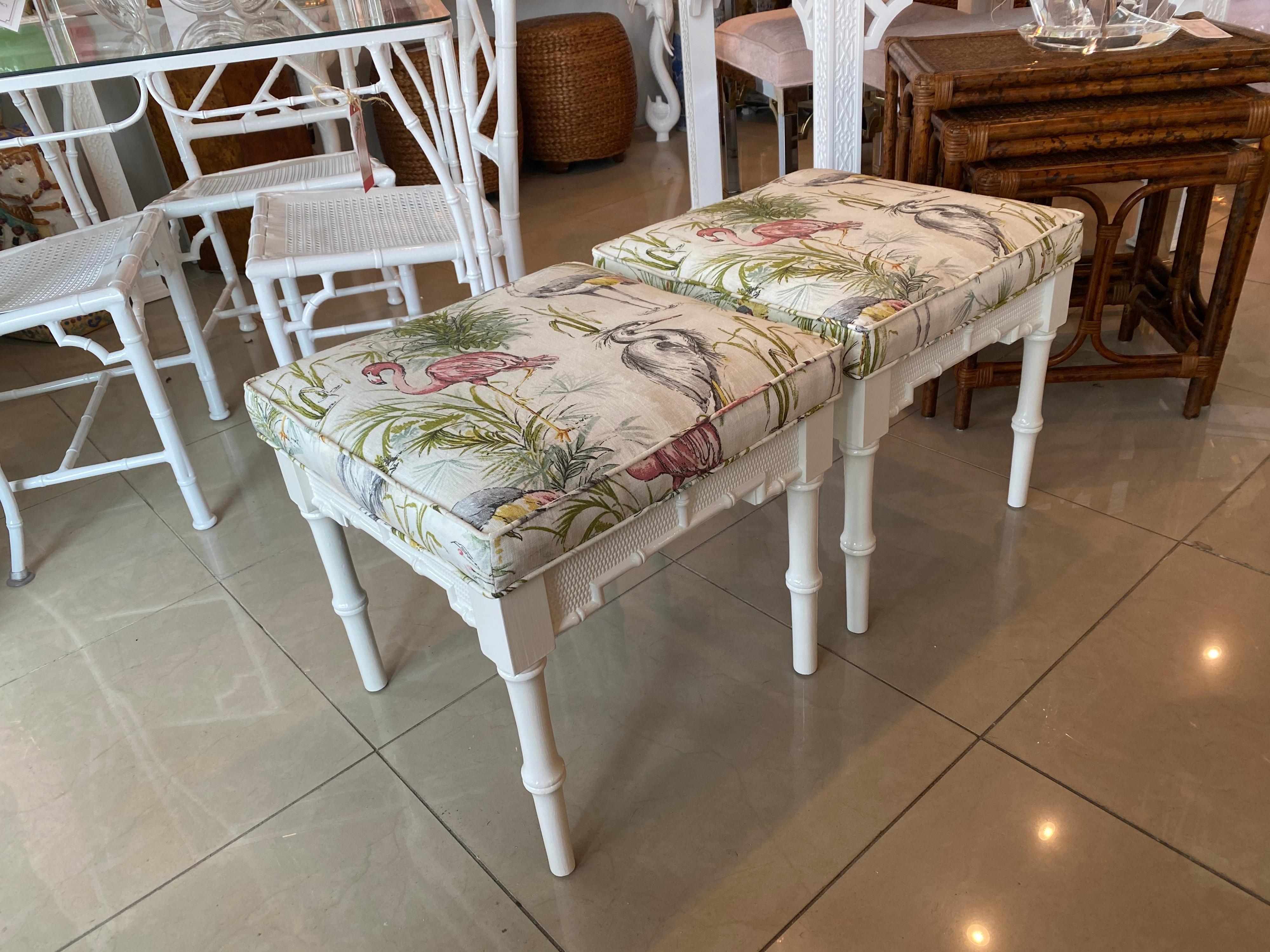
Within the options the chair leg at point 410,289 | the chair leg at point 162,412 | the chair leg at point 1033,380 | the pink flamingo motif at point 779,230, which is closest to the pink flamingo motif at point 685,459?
the pink flamingo motif at point 779,230

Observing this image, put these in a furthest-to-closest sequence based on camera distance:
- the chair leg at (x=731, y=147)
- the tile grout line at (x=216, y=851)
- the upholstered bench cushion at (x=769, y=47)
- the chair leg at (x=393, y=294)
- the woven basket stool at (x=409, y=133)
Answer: the woven basket stool at (x=409, y=133) → the chair leg at (x=731, y=147) → the chair leg at (x=393, y=294) → the upholstered bench cushion at (x=769, y=47) → the tile grout line at (x=216, y=851)

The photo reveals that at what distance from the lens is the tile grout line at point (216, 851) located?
993mm

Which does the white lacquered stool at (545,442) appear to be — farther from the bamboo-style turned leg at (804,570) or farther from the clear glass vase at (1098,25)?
the clear glass vase at (1098,25)

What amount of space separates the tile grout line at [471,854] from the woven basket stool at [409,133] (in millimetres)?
2177

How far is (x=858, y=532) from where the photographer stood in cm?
117

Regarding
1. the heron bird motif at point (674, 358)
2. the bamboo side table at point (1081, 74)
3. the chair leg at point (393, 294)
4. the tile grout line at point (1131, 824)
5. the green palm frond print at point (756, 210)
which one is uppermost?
Answer: the bamboo side table at point (1081, 74)

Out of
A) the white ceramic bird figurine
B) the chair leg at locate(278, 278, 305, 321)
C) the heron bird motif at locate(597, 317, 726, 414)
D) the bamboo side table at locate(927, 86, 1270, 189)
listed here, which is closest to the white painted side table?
the chair leg at locate(278, 278, 305, 321)

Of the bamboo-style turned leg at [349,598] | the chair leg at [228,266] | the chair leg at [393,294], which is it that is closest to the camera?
the bamboo-style turned leg at [349,598]

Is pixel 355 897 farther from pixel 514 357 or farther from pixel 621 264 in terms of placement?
pixel 621 264

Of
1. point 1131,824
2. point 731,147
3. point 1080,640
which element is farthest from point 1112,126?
point 731,147

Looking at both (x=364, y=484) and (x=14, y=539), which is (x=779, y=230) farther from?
(x=14, y=539)

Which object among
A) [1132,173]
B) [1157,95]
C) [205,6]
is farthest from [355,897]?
[1157,95]

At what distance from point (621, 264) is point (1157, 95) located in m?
0.89

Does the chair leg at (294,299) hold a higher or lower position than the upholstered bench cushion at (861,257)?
lower
